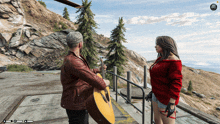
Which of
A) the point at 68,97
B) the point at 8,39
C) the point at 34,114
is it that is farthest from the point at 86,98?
the point at 8,39

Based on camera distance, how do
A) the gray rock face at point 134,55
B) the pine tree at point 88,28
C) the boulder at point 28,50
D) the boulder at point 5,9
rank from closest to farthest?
the pine tree at point 88,28
the boulder at point 28,50
the boulder at point 5,9
the gray rock face at point 134,55

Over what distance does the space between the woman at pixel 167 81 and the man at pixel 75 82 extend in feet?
3.14

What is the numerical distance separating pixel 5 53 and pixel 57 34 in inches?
→ 390

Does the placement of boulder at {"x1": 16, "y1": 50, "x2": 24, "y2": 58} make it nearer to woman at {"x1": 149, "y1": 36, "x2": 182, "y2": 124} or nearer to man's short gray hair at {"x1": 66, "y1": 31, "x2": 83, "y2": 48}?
man's short gray hair at {"x1": 66, "y1": 31, "x2": 83, "y2": 48}

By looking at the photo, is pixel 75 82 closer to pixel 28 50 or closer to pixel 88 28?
pixel 88 28

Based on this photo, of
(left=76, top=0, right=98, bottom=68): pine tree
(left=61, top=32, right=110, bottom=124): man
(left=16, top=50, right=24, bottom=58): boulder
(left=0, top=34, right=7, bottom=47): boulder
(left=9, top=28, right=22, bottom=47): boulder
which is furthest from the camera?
(left=0, top=34, right=7, bottom=47): boulder

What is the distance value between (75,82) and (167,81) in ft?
4.43

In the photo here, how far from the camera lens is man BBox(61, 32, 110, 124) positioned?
147cm

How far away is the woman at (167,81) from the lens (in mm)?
1720

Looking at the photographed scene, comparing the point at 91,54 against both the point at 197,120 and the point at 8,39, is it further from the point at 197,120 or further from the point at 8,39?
the point at 8,39

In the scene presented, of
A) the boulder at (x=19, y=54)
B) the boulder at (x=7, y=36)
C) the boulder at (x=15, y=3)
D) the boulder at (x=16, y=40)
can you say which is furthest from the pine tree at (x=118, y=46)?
the boulder at (x=15, y=3)

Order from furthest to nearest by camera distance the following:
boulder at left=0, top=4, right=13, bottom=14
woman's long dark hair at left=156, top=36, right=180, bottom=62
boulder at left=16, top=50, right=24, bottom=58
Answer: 1. boulder at left=0, top=4, right=13, bottom=14
2. boulder at left=16, top=50, right=24, bottom=58
3. woman's long dark hair at left=156, top=36, right=180, bottom=62

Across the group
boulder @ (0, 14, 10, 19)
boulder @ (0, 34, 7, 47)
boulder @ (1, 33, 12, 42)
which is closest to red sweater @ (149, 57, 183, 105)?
boulder @ (1, 33, 12, 42)

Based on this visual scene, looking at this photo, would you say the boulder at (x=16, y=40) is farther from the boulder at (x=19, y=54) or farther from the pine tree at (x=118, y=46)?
the pine tree at (x=118, y=46)
